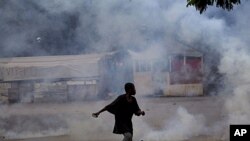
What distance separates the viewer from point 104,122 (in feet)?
35.5

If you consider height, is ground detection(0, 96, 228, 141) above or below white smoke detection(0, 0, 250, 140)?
below

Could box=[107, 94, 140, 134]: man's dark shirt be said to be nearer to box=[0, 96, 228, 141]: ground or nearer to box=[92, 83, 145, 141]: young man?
box=[92, 83, 145, 141]: young man

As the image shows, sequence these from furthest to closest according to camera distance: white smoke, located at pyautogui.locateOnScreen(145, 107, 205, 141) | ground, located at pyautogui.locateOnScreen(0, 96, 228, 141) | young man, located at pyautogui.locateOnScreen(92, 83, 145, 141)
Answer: ground, located at pyautogui.locateOnScreen(0, 96, 228, 141), white smoke, located at pyautogui.locateOnScreen(145, 107, 205, 141), young man, located at pyautogui.locateOnScreen(92, 83, 145, 141)

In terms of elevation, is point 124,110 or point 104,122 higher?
point 124,110

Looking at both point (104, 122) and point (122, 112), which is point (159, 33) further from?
point (122, 112)

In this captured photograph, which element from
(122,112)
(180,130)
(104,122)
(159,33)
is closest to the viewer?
(122,112)

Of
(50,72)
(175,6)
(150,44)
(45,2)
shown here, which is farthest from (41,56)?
(175,6)

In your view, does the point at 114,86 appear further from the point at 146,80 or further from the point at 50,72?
the point at 50,72

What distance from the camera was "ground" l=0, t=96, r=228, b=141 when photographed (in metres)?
9.07

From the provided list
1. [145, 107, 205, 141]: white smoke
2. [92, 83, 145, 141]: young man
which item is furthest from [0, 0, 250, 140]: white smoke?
[92, 83, 145, 141]: young man

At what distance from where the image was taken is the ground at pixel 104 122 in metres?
9.07

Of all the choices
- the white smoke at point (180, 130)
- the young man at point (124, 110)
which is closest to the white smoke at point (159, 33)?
the white smoke at point (180, 130)

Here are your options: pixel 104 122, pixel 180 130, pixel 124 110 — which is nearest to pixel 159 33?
pixel 104 122

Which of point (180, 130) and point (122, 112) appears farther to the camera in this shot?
point (180, 130)
